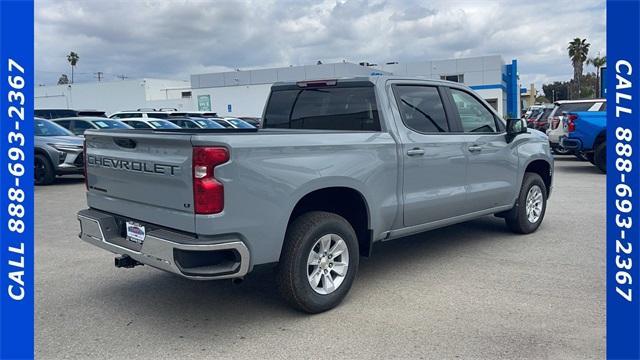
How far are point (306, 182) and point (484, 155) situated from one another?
270cm

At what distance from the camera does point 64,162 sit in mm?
12273

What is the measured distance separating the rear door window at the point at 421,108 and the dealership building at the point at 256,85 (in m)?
37.4

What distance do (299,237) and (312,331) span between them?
717mm

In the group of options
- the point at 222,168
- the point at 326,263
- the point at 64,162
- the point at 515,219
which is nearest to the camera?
the point at 222,168

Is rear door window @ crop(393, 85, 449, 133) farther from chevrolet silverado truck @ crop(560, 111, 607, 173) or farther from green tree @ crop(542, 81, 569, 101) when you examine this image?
green tree @ crop(542, 81, 569, 101)

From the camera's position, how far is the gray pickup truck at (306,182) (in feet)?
12.3

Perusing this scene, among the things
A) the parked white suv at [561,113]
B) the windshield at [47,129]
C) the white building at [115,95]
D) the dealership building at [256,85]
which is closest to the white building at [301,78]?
the dealership building at [256,85]

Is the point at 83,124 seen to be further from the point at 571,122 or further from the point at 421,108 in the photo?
the point at 571,122

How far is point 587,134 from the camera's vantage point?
505 inches

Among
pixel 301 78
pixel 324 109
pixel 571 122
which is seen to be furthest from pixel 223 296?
pixel 301 78

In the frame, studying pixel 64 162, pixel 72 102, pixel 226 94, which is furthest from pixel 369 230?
pixel 72 102

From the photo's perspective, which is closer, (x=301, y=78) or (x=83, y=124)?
(x=83, y=124)

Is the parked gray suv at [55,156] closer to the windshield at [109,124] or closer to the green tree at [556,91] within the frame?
the windshield at [109,124]

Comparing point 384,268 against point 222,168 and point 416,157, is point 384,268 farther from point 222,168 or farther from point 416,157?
point 222,168
